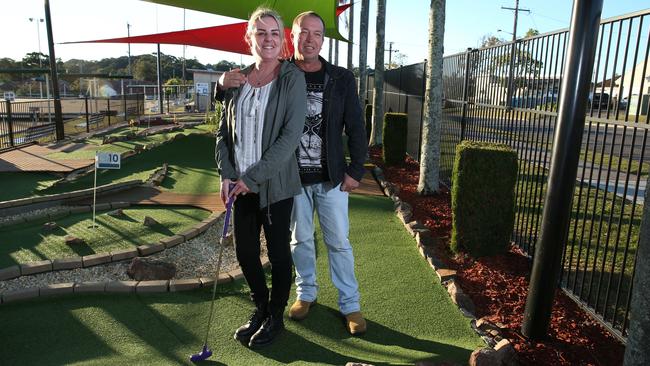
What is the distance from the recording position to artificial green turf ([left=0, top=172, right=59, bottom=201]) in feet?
25.3

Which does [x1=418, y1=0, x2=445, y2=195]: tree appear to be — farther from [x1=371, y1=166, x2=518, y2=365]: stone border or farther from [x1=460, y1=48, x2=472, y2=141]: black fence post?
[x1=371, y1=166, x2=518, y2=365]: stone border

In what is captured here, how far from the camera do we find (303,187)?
2.98 meters

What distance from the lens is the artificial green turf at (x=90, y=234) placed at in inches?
181

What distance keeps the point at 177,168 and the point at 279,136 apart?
24.1 feet

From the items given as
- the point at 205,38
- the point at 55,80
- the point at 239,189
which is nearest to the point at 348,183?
the point at 239,189

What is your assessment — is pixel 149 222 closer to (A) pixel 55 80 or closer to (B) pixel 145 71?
(A) pixel 55 80

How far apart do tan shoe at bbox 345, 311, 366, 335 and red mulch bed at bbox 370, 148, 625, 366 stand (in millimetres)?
899

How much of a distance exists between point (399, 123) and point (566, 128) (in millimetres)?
7042

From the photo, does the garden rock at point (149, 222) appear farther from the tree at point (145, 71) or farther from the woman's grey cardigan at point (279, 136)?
the tree at point (145, 71)

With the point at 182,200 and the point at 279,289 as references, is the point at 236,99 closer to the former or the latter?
the point at 279,289

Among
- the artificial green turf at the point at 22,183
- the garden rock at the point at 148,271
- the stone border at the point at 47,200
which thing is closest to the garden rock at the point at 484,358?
the garden rock at the point at 148,271

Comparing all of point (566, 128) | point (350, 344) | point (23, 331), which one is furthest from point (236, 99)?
point (23, 331)

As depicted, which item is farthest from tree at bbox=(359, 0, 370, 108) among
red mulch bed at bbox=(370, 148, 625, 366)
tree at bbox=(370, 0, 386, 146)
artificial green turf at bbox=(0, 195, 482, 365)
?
artificial green turf at bbox=(0, 195, 482, 365)

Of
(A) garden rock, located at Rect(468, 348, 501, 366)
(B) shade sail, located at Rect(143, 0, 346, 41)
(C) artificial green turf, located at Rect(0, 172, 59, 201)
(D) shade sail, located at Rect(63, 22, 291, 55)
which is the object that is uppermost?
(B) shade sail, located at Rect(143, 0, 346, 41)
